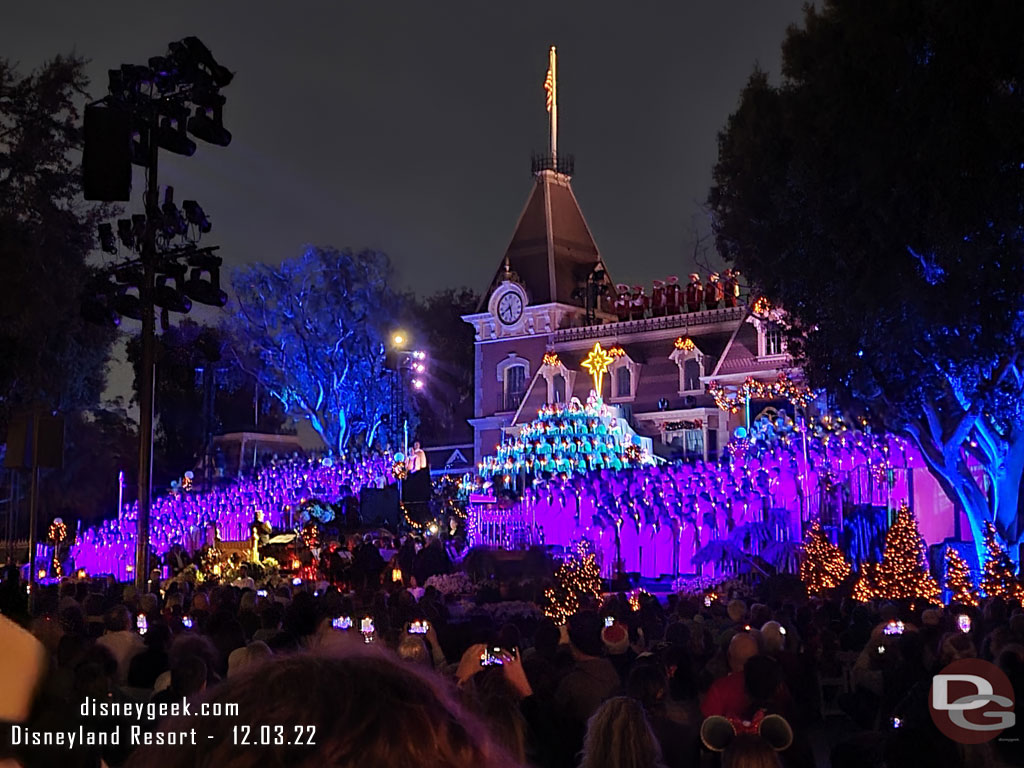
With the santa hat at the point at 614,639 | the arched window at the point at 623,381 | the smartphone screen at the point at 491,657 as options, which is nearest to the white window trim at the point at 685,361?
the arched window at the point at 623,381

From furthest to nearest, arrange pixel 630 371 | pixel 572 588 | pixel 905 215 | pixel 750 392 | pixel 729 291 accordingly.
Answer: pixel 729 291, pixel 630 371, pixel 750 392, pixel 572 588, pixel 905 215

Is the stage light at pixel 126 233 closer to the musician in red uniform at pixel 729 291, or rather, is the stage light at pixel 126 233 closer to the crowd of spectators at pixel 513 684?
the crowd of spectators at pixel 513 684

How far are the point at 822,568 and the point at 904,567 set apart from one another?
2.39m

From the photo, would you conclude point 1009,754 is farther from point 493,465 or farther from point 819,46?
point 493,465

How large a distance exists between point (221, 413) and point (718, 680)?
65514mm

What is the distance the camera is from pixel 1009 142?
1823 cm

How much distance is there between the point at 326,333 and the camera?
64.0 m

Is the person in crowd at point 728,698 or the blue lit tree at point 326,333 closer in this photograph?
the person in crowd at point 728,698

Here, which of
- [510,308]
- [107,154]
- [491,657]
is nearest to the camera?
[491,657]

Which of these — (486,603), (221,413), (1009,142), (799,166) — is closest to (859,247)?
(799,166)

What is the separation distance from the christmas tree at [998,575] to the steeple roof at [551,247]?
135ft

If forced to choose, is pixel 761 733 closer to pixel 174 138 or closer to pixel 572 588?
pixel 174 138

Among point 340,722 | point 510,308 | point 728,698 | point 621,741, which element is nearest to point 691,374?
point 510,308

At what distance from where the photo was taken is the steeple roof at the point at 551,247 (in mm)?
61750
